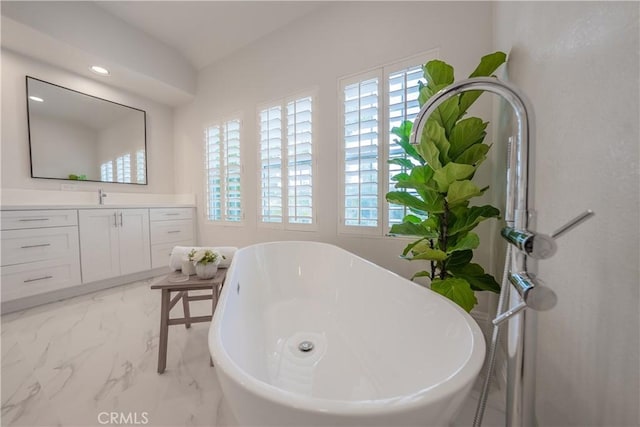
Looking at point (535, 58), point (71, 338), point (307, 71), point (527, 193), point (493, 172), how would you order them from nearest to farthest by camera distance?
point (527, 193)
point (535, 58)
point (493, 172)
point (71, 338)
point (307, 71)

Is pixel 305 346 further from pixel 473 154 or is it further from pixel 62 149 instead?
pixel 62 149

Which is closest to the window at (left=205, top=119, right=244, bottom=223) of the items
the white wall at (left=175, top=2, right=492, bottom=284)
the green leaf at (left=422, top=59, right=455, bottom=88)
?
the white wall at (left=175, top=2, right=492, bottom=284)

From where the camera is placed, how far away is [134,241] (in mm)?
2520

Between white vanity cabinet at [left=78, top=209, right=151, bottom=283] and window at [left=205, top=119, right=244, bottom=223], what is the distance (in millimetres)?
751

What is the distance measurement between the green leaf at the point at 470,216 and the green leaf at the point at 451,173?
0.56ft

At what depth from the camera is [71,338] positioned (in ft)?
5.05

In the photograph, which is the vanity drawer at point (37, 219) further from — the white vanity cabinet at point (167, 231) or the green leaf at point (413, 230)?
the green leaf at point (413, 230)

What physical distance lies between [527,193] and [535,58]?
711mm

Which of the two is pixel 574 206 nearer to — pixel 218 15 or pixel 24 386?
pixel 24 386

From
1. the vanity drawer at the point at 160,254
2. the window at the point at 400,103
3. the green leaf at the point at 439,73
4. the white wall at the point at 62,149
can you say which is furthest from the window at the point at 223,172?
the green leaf at the point at 439,73

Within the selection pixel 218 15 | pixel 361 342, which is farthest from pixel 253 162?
pixel 361 342

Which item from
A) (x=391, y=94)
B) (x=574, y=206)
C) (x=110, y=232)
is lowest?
(x=110, y=232)

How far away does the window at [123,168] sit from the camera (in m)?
2.81

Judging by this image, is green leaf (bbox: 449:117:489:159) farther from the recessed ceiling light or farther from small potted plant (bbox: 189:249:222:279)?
the recessed ceiling light
